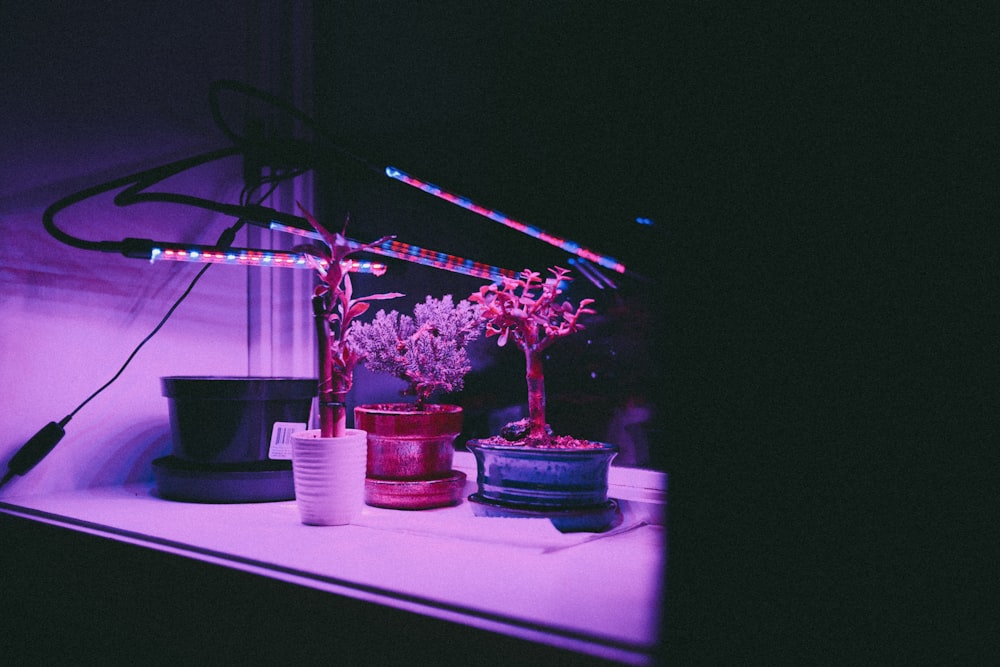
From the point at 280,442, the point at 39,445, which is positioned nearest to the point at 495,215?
the point at 280,442

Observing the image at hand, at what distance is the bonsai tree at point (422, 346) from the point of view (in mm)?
1052

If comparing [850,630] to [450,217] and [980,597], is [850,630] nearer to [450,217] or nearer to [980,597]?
[980,597]

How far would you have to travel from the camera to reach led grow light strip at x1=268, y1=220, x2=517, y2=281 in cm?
100

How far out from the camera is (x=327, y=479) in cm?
88

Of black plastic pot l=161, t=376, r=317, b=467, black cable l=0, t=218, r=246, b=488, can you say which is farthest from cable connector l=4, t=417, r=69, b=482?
black plastic pot l=161, t=376, r=317, b=467

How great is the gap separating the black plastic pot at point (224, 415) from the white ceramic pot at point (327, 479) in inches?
7.2

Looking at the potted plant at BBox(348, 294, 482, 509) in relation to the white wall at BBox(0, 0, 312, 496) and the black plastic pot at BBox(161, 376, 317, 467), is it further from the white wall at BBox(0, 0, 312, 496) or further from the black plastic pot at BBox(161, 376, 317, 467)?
the white wall at BBox(0, 0, 312, 496)

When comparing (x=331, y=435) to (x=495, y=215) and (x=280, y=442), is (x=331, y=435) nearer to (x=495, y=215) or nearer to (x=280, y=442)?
(x=280, y=442)

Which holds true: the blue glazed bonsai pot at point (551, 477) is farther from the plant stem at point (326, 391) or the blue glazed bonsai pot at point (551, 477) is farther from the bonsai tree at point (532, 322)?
the plant stem at point (326, 391)

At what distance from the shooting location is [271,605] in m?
0.63

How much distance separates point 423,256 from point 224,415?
402 millimetres

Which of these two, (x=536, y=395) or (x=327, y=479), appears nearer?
(x=327, y=479)

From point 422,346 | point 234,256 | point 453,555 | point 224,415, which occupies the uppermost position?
point 234,256

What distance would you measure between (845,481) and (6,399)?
3.83 feet
